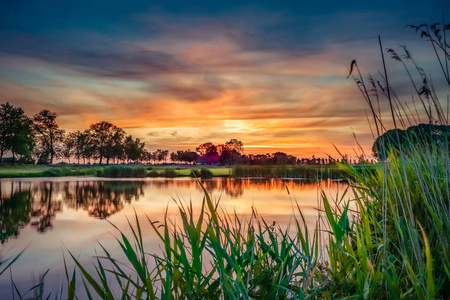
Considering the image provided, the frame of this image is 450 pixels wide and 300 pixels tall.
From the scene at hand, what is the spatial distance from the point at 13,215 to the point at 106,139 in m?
71.3

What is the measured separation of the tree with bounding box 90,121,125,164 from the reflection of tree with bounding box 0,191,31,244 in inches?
2551

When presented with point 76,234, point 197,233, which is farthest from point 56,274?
point 197,233

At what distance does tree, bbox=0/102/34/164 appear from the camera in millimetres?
45875

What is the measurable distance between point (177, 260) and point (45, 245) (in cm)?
682

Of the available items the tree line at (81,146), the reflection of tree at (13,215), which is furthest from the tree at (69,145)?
the reflection of tree at (13,215)

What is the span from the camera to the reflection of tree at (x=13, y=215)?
9.07 metres

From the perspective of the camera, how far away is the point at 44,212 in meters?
12.2

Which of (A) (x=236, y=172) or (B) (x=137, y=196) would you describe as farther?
(A) (x=236, y=172)

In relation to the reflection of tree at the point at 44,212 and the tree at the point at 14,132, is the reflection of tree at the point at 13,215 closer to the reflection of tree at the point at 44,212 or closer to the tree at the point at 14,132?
the reflection of tree at the point at 44,212

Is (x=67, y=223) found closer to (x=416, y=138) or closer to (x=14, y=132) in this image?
(x=416, y=138)

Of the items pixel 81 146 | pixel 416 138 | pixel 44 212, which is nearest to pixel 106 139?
pixel 81 146

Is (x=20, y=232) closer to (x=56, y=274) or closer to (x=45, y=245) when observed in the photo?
(x=45, y=245)

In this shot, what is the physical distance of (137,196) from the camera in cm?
1673

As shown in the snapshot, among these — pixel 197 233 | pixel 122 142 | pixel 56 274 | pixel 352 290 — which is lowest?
pixel 56 274
